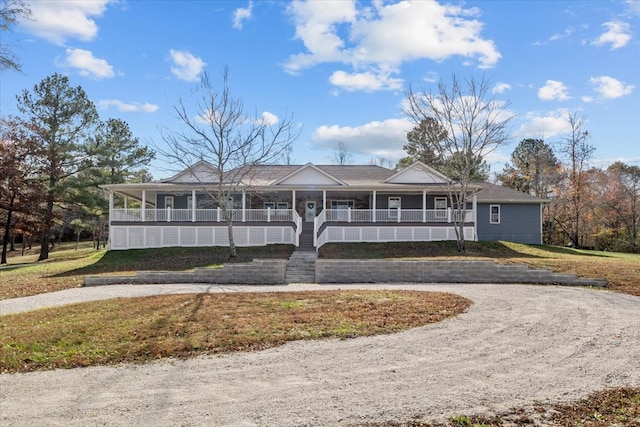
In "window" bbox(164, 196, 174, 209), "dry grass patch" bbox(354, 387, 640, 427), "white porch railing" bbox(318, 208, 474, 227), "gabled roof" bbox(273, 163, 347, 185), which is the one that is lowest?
"dry grass patch" bbox(354, 387, 640, 427)

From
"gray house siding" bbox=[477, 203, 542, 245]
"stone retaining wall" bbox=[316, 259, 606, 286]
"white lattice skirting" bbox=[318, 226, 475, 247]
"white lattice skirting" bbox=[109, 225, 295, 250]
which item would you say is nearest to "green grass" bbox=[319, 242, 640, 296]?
"white lattice skirting" bbox=[318, 226, 475, 247]

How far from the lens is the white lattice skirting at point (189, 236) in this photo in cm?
2231

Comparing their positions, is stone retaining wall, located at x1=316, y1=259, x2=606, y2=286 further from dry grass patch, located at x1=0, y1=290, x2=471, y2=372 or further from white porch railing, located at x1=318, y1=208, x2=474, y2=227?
white porch railing, located at x1=318, y1=208, x2=474, y2=227

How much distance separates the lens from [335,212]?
77.0 ft

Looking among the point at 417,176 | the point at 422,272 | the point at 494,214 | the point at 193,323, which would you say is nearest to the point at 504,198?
the point at 494,214

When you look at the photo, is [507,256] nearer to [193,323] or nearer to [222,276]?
[222,276]

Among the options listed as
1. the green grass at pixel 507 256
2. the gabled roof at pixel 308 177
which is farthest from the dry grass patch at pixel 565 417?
the gabled roof at pixel 308 177

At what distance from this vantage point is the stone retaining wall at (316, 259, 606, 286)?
14.9m

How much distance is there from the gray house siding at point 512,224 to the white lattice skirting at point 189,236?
12.9 m

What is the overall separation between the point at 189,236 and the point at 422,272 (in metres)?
12.9

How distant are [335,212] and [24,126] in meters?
21.4

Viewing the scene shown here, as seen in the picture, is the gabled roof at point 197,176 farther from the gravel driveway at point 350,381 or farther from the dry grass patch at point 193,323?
the gravel driveway at point 350,381

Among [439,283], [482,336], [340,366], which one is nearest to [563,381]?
[482,336]

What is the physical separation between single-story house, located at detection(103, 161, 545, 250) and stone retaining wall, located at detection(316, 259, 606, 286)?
20.6 ft
